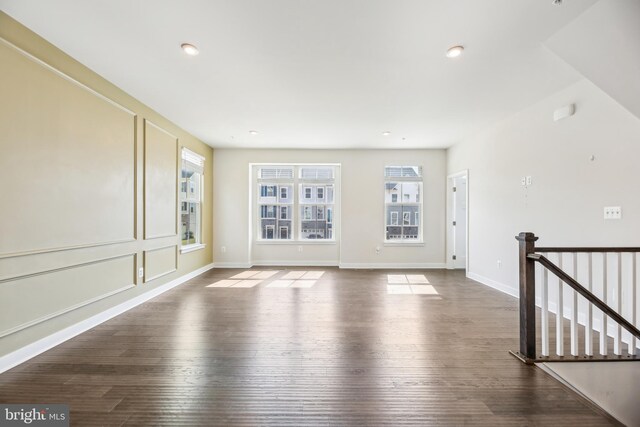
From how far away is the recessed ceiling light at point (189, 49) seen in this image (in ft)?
8.01

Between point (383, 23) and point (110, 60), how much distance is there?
2.63m

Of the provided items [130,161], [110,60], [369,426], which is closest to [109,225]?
[130,161]

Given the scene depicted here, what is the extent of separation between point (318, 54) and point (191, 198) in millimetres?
3949

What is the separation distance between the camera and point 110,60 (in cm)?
272

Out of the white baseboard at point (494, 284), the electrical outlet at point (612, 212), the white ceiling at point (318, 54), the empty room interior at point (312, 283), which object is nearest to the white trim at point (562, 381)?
the empty room interior at point (312, 283)

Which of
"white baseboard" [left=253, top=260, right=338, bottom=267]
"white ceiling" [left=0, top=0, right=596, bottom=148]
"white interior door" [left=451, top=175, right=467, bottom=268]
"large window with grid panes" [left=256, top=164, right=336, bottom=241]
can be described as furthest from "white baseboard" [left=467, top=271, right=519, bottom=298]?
"large window with grid panes" [left=256, top=164, right=336, bottom=241]

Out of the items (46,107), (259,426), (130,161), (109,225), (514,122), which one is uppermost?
(514,122)

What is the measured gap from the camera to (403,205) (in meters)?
6.33

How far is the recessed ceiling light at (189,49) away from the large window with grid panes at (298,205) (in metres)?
4.01

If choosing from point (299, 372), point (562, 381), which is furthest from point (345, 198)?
point (562, 381)

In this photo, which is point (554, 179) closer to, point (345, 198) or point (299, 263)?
point (345, 198)

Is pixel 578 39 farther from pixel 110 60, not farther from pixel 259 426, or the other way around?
pixel 110 60

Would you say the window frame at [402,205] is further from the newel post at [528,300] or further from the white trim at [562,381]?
the white trim at [562,381]

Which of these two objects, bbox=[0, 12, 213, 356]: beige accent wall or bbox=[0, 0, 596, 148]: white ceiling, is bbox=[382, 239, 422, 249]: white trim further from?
bbox=[0, 12, 213, 356]: beige accent wall
